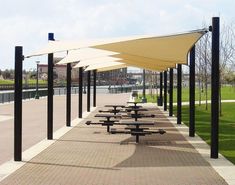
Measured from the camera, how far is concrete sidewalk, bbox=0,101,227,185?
915 cm

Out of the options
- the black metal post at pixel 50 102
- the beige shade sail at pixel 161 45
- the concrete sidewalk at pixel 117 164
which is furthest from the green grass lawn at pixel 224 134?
the black metal post at pixel 50 102

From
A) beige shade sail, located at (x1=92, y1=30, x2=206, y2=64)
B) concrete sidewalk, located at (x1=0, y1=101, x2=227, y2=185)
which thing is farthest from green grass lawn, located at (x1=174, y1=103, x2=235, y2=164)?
beige shade sail, located at (x1=92, y1=30, x2=206, y2=64)

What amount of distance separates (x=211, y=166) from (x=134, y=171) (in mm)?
1644

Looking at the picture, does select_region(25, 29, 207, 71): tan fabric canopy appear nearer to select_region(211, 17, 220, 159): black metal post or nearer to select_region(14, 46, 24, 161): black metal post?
select_region(211, 17, 220, 159): black metal post

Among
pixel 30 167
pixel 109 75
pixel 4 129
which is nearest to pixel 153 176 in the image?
pixel 30 167

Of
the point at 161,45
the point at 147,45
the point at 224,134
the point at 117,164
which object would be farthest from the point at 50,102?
the point at 224,134

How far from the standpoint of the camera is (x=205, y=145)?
13945mm

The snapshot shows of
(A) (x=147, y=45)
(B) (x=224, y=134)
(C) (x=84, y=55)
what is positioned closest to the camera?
(A) (x=147, y=45)

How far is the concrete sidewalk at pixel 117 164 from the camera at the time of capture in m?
9.15

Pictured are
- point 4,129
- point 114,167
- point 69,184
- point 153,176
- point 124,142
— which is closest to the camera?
point 69,184

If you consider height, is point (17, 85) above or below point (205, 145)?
above

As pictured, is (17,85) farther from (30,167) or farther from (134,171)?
(134,171)

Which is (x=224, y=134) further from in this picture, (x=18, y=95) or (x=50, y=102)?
(x=18, y=95)

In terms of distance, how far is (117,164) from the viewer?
A: 10898 mm
